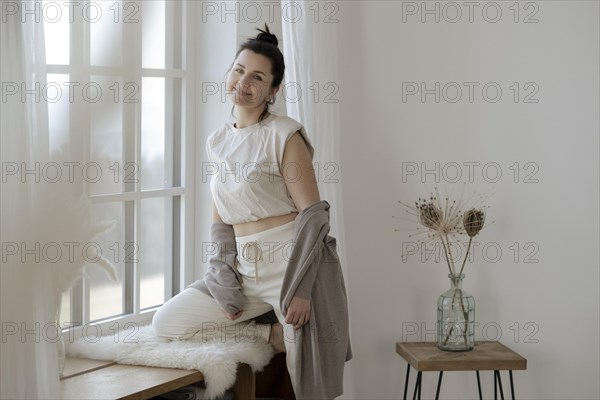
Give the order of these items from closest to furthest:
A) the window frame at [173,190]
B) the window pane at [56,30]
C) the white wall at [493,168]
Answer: the window pane at [56,30] → the window frame at [173,190] → the white wall at [493,168]

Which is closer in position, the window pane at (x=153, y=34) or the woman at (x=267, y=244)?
the woman at (x=267, y=244)

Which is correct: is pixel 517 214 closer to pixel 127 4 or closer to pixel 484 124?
pixel 484 124

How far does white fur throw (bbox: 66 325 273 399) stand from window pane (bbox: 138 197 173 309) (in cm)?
32

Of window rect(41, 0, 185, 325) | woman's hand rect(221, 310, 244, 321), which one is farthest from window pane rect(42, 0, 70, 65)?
woman's hand rect(221, 310, 244, 321)

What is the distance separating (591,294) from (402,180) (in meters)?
0.89

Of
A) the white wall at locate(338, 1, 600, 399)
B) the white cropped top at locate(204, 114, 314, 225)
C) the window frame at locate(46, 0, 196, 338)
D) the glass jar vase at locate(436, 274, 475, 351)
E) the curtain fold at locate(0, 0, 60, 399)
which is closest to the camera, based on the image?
the curtain fold at locate(0, 0, 60, 399)

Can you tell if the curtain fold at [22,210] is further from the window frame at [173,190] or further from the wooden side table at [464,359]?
the wooden side table at [464,359]

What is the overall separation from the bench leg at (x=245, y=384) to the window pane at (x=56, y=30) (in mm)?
1105

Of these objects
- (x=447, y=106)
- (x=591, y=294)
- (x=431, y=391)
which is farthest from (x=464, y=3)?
(x=431, y=391)

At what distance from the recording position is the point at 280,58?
8.80 feet

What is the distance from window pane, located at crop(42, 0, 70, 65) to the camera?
215 centimetres

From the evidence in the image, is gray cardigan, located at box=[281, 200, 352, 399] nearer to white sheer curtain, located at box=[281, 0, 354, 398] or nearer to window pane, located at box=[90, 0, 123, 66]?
white sheer curtain, located at box=[281, 0, 354, 398]

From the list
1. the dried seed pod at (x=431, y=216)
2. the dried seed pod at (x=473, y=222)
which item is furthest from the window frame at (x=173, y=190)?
the dried seed pod at (x=473, y=222)

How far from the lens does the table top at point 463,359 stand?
297 centimetres
